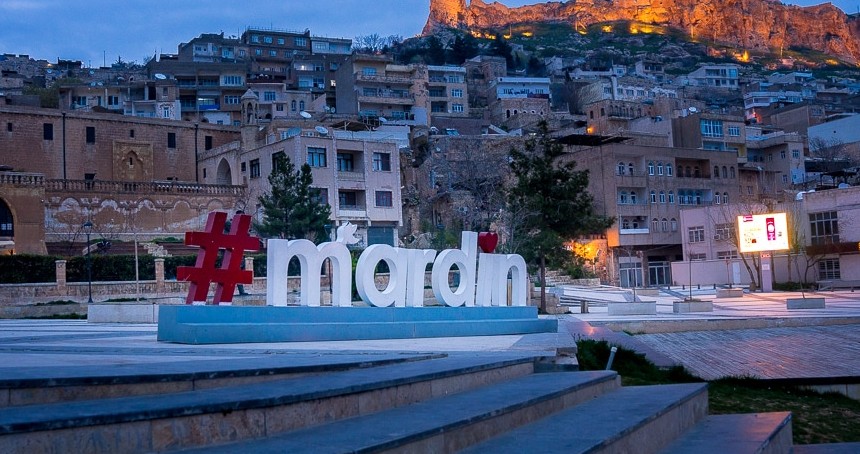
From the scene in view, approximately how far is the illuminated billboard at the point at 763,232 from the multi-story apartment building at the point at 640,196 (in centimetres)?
1389

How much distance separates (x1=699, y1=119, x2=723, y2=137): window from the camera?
70.0 meters

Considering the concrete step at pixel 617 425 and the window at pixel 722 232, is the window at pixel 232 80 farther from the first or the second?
the concrete step at pixel 617 425

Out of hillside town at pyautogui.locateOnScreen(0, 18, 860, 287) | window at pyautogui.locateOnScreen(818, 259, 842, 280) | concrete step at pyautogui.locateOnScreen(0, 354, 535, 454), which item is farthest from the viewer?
window at pyautogui.locateOnScreen(818, 259, 842, 280)

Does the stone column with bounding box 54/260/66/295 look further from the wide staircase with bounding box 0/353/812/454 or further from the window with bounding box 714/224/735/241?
the window with bounding box 714/224/735/241

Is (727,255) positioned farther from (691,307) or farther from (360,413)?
(360,413)

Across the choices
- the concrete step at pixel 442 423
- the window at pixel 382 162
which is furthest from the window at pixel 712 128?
the concrete step at pixel 442 423

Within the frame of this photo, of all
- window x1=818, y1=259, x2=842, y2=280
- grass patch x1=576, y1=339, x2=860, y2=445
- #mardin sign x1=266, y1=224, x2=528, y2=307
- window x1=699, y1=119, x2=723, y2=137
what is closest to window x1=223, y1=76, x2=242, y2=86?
window x1=699, y1=119, x2=723, y2=137

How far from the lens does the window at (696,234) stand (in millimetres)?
56531

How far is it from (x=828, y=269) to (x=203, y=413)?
50.9 m

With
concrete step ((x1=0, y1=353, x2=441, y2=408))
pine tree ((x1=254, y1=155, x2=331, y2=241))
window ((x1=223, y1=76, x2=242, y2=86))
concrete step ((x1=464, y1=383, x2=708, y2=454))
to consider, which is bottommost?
concrete step ((x1=464, y1=383, x2=708, y2=454))

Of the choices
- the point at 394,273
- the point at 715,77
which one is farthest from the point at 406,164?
the point at 715,77

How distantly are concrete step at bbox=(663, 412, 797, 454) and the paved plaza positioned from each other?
207 centimetres

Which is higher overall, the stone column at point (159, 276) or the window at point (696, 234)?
the window at point (696, 234)

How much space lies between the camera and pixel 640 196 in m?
58.7
